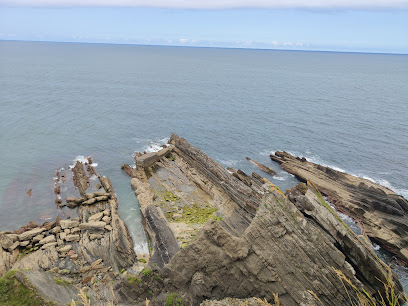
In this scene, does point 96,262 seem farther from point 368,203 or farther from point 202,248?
point 368,203

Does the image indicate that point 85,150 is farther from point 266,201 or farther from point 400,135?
point 400,135

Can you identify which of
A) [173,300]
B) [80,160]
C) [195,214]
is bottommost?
[80,160]

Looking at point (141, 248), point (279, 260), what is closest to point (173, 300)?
point (279, 260)

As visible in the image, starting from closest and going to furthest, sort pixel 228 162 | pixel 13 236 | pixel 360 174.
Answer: pixel 13 236 → pixel 360 174 → pixel 228 162

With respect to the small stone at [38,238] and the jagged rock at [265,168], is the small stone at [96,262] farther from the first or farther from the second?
the jagged rock at [265,168]

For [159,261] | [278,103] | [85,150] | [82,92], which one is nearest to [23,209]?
[85,150]

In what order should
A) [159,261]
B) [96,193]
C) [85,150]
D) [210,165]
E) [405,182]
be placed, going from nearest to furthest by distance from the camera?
[159,261]
[96,193]
[210,165]
[405,182]
[85,150]
